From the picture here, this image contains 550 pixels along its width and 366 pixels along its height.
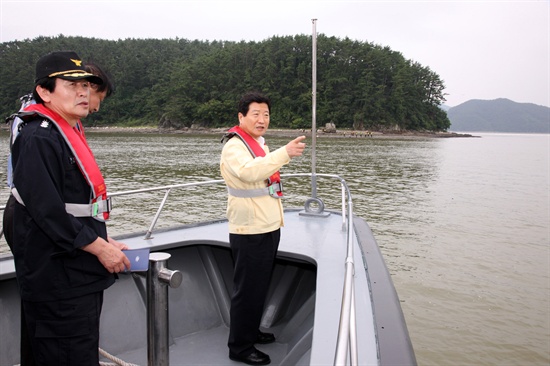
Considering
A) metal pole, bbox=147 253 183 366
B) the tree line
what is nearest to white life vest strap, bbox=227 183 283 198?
metal pole, bbox=147 253 183 366

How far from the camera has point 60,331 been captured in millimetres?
1593

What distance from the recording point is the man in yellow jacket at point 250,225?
2441mm

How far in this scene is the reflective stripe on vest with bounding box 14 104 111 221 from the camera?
1620 millimetres

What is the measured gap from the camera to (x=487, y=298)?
6.41m

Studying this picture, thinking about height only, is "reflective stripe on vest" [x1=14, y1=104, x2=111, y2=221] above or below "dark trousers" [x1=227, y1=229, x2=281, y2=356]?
above

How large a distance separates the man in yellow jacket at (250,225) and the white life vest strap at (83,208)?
0.78 metres

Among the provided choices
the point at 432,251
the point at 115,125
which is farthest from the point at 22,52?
the point at 432,251

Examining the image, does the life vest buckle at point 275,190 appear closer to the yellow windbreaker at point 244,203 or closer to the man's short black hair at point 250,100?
the yellow windbreaker at point 244,203

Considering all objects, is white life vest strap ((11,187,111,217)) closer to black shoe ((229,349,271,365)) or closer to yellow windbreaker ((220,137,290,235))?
yellow windbreaker ((220,137,290,235))

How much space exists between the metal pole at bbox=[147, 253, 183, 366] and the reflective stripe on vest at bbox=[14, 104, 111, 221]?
0.30 metres

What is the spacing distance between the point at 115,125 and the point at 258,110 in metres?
101

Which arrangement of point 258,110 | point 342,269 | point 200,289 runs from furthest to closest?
1. point 200,289
2. point 342,269
3. point 258,110

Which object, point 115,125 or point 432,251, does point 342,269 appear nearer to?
point 432,251

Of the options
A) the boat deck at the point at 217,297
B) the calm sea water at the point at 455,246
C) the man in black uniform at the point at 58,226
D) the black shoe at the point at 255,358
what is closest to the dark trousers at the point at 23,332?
the man in black uniform at the point at 58,226
